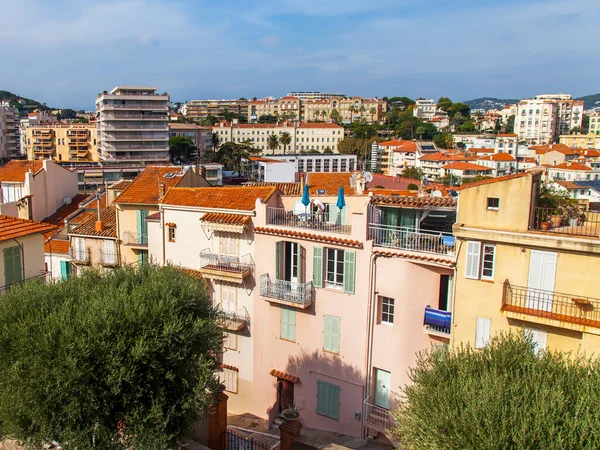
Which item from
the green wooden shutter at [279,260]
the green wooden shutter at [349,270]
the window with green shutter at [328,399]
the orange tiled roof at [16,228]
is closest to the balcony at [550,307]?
the green wooden shutter at [349,270]

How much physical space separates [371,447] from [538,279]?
33.2 ft

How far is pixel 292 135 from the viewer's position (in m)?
182

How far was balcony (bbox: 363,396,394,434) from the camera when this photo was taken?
22.1 metres

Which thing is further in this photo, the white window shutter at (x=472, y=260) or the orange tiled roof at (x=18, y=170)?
the orange tiled roof at (x=18, y=170)

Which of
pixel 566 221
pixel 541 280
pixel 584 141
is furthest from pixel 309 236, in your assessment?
pixel 584 141

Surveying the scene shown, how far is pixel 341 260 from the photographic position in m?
23.3

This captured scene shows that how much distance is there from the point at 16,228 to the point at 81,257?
14580 millimetres

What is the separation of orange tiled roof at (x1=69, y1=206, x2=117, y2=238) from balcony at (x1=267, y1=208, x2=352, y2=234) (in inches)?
496

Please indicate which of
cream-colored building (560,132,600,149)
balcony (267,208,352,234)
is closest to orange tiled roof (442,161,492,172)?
cream-colored building (560,132,600,149)

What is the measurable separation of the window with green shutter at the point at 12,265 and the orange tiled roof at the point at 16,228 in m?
0.55

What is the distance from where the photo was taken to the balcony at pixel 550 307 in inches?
671

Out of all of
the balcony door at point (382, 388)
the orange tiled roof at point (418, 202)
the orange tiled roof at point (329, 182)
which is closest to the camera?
the orange tiled roof at point (418, 202)

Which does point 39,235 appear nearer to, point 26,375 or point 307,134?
point 26,375

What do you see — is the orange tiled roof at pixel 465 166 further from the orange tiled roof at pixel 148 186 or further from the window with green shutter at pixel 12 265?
the window with green shutter at pixel 12 265
